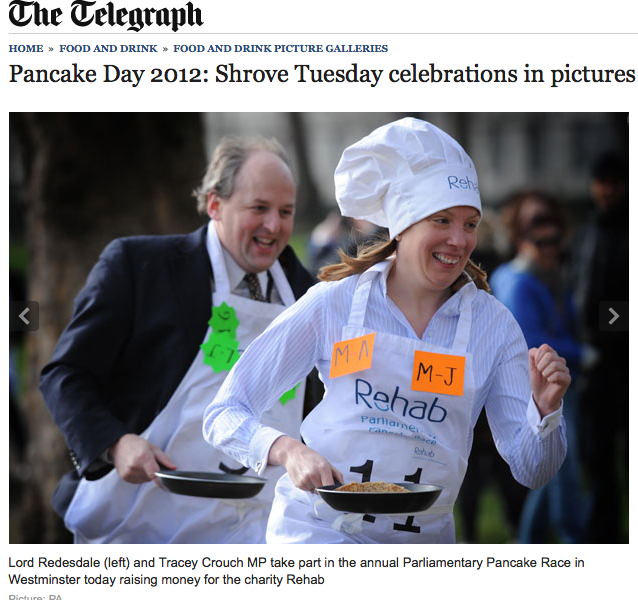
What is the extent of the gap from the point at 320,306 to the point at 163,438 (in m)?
0.75

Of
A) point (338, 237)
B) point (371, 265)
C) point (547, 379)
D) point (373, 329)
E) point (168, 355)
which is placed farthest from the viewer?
point (338, 237)

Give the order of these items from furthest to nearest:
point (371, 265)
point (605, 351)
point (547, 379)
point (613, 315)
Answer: point (613, 315) → point (605, 351) → point (371, 265) → point (547, 379)

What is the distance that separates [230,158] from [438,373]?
107 centimetres

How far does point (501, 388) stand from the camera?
2246 millimetres

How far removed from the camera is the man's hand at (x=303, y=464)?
2014 millimetres

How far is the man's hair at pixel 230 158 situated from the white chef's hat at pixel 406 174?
0.61m

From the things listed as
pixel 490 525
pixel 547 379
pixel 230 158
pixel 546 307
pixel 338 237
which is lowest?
pixel 490 525

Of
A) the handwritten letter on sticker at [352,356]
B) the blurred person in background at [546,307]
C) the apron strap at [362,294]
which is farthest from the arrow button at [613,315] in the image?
the handwritten letter on sticker at [352,356]

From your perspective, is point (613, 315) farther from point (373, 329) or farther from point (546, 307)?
point (373, 329)

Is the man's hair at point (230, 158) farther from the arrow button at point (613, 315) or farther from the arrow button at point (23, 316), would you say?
the arrow button at point (613, 315)

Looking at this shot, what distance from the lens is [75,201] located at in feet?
13.9

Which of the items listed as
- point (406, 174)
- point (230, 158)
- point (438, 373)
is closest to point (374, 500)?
point (438, 373)

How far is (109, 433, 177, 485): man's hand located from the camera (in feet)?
8.41

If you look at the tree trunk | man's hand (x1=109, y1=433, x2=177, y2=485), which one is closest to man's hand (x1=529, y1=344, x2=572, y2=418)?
man's hand (x1=109, y1=433, x2=177, y2=485)
